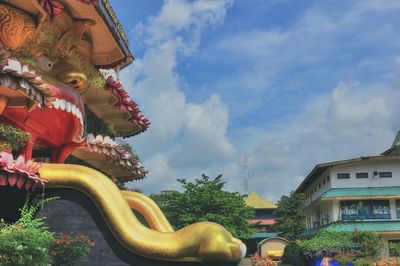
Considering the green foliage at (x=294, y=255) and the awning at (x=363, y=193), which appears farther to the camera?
the awning at (x=363, y=193)

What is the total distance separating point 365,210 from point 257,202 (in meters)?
37.1

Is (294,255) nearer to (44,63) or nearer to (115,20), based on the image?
(115,20)

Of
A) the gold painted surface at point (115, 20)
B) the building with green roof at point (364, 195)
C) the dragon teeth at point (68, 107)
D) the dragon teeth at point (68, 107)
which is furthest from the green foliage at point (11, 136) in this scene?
the building with green roof at point (364, 195)

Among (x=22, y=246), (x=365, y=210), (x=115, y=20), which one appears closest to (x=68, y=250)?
(x=22, y=246)

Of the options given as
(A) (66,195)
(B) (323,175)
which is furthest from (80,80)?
(B) (323,175)

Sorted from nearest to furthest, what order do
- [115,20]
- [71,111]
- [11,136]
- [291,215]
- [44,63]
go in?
[11,136]
[44,63]
[71,111]
[115,20]
[291,215]

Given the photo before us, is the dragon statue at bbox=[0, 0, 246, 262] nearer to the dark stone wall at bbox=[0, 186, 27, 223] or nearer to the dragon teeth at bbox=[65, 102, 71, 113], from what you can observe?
the dragon teeth at bbox=[65, 102, 71, 113]

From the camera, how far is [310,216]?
2063 inches

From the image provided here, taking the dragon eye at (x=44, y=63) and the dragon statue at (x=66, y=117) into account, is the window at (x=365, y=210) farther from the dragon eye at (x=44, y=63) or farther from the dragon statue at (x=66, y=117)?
the dragon eye at (x=44, y=63)

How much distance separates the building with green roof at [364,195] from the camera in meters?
36.9

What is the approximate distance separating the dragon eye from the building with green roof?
2870 cm

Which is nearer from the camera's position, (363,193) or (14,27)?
(14,27)

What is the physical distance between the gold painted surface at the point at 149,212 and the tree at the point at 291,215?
4106 cm

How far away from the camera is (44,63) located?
42.5ft
